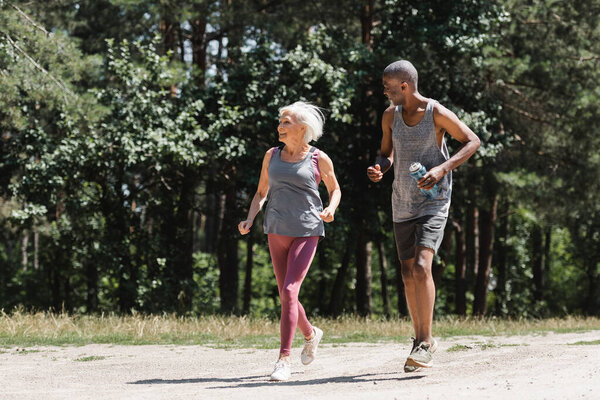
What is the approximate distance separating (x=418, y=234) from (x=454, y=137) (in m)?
0.75

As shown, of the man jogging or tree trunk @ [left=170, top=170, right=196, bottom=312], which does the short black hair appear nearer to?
the man jogging

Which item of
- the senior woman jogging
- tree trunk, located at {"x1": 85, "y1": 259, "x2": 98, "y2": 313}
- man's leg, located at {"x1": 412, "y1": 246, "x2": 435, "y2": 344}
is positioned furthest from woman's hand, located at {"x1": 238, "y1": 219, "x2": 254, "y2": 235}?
tree trunk, located at {"x1": 85, "y1": 259, "x2": 98, "y2": 313}

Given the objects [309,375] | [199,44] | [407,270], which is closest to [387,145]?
[407,270]

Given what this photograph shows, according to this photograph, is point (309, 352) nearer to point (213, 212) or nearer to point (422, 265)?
point (422, 265)

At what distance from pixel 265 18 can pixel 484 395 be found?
15.4m

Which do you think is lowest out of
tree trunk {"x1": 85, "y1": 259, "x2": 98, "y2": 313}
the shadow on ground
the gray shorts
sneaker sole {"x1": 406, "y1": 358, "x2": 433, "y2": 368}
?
tree trunk {"x1": 85, "y1": 259, "x2": 98, "y2": 313}

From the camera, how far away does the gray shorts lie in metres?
5.79

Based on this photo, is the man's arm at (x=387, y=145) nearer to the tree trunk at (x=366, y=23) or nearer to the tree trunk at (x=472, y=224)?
the tree trunk at (x=472, y=224)

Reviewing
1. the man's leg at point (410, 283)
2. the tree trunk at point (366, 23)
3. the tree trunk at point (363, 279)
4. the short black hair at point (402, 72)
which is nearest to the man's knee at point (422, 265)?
the man's leg at point (410, 283)

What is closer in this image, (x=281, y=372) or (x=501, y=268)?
(x=281, y=372)

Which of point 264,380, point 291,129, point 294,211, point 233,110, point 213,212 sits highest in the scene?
point 233,110

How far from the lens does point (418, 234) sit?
19.1 ft

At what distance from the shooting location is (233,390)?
5.33 metres

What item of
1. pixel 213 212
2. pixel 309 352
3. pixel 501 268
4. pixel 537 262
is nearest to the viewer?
pixel 309 352
